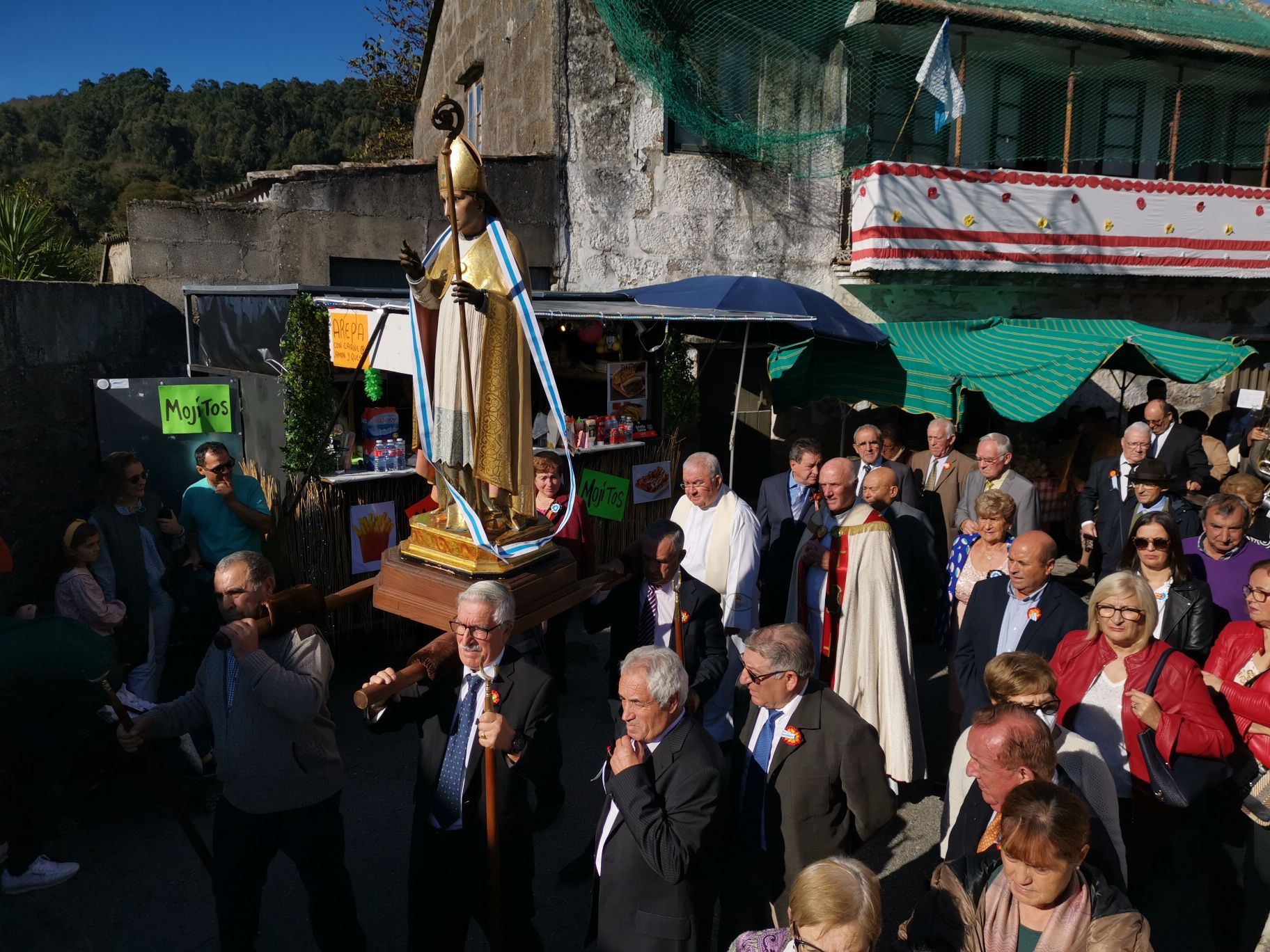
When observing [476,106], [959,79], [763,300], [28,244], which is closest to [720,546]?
[763,300]

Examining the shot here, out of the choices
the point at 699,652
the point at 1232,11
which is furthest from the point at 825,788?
the point at 1232,11

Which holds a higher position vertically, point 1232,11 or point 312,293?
point 1232,11

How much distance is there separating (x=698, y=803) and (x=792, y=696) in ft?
1.98

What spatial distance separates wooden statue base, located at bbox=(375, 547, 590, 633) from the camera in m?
3.21

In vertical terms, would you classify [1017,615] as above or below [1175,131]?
below

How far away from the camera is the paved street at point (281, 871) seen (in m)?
3.90

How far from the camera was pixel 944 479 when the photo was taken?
7023 mm

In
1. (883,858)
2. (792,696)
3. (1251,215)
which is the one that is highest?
(1251,215)

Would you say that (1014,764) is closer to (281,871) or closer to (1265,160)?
(281,871)

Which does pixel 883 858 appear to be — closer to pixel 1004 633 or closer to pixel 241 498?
pixel 1004 633

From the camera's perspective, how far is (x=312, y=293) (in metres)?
6.46

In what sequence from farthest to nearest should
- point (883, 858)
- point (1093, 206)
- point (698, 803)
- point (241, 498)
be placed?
point (1093, 206)
point (241, 498)
point (883, 858)
point (698, 803)

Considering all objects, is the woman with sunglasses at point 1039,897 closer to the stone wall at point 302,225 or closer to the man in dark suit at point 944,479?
the man in dark suit at point 944,479

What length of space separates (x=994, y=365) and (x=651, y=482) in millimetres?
3597
